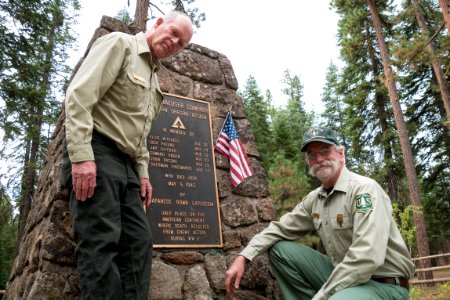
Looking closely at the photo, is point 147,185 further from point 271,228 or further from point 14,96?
point 14,96

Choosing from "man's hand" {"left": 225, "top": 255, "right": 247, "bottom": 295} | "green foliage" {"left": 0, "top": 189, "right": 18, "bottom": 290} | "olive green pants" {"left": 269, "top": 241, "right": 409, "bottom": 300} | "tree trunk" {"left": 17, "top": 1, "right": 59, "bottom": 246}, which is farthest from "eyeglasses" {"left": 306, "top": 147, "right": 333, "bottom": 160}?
"green foliage" {"left": 0, "top": 189, "right": 18, "bottom": 290}

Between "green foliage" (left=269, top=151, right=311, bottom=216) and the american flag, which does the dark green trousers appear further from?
"green foliage" (left=269, top=151, right=311, bottom=216)

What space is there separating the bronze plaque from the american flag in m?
0.13

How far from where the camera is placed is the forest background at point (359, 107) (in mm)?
9195

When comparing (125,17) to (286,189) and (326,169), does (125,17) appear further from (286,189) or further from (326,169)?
(326,169)

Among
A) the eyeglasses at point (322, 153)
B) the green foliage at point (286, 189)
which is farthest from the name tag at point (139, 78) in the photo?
the green foliage at point (286, 189)

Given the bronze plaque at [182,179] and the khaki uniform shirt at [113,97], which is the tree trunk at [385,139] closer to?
the bronze plaque at [182,179]

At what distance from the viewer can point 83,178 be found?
185 cm

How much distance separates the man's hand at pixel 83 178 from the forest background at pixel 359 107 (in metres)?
7.39

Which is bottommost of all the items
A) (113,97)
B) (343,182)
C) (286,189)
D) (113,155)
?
(343,182)

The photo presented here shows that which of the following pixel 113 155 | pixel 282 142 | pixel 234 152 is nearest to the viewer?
pixel 113 155

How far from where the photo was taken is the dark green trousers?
1.84 m

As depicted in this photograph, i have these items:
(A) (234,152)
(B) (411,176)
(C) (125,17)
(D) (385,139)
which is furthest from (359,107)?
(A) (234,152)

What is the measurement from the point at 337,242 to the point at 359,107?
15.0 meters
